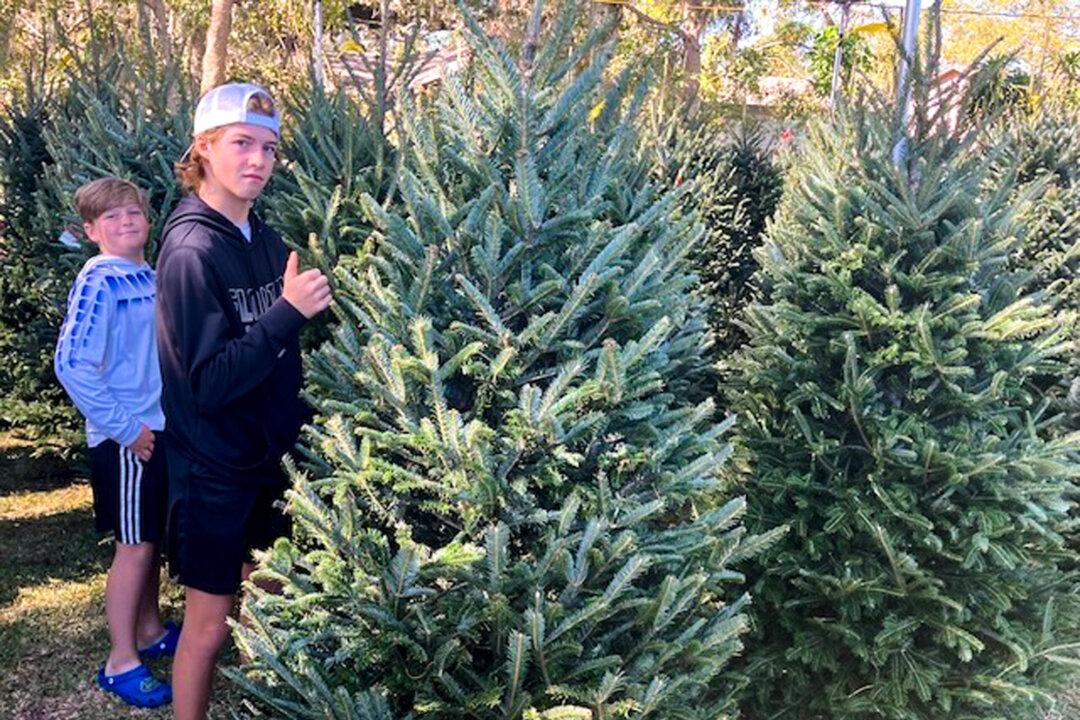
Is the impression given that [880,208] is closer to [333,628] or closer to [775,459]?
[775,459]

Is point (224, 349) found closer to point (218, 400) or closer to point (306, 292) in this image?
point (218, 400)

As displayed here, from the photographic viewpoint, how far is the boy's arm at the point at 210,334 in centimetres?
242

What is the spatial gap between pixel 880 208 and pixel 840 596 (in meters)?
1.43

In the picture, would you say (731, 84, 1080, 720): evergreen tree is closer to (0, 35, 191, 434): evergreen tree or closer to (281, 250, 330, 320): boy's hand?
(281, 250, 330, 320): boy's hand

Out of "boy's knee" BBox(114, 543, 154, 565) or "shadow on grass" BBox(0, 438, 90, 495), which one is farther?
"shadow on grass" BBox(0, 438, 90, 495)

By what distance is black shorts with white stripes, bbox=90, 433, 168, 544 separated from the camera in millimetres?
3625

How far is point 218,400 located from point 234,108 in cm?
87

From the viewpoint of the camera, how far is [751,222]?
30.9 ft

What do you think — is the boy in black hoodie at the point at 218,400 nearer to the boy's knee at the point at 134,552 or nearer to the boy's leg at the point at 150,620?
the boy's knee at the point at 134,552

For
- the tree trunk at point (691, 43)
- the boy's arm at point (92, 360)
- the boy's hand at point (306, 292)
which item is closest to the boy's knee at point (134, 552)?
the boy's arm at point (92, 360)

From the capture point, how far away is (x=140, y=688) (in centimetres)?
375

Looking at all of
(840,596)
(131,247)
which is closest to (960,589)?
(840,596)

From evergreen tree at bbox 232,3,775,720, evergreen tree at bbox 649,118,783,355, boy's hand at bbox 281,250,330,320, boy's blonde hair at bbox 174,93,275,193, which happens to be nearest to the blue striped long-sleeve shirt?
boy's blonde hair at bbox 174,93,275,193

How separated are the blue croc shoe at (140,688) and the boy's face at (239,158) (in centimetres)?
218
